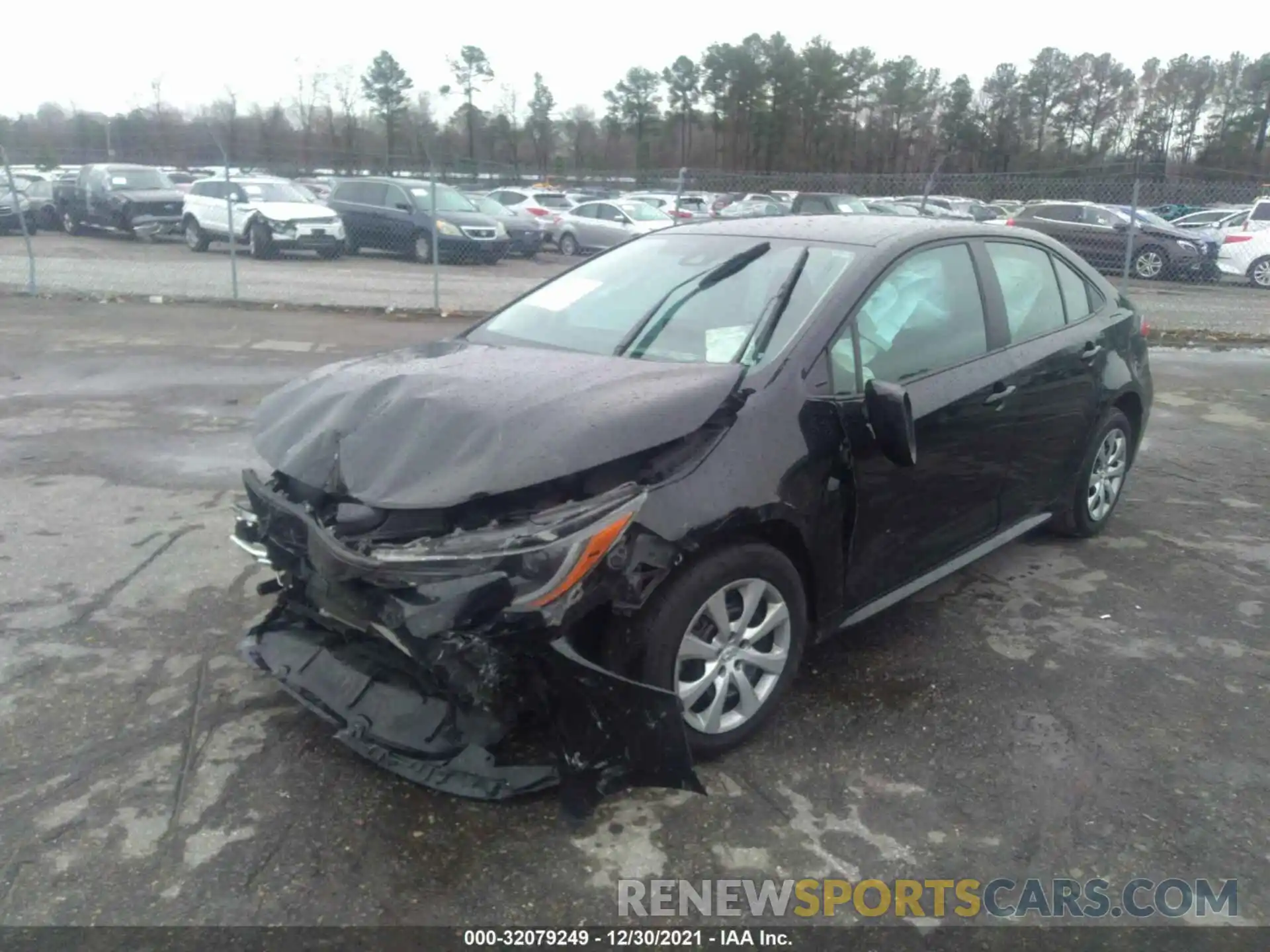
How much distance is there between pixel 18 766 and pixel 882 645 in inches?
123

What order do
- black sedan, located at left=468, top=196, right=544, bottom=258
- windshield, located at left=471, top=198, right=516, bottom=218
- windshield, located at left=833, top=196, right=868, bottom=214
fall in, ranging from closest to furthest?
windshield, located at left=471, top=198, right=516, bottom=218
windshield, located at left=833, top=196, right=868, bottom=214
black sedan, located at left=468, top=196, right=544, bottom=258

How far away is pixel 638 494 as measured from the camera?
9.87 ft

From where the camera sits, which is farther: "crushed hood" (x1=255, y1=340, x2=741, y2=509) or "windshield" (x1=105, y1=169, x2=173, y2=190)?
"windshield" (x1=105, y1=169, x2=173, y2=190)

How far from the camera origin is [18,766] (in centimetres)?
331

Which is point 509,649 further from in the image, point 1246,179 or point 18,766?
point 1246,179

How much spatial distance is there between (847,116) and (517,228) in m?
43.6

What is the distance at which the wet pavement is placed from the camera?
2.86 m

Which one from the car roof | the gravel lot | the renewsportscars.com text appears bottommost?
the renewsportscars.com text

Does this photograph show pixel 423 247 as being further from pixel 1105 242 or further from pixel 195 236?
pixel 1105 242

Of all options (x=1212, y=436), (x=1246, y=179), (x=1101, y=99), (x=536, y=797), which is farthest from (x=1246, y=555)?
(x=1101, y=99)

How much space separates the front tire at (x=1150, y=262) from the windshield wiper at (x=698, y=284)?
1911cm

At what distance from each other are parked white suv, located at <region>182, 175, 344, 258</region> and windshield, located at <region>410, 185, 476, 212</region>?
163cm

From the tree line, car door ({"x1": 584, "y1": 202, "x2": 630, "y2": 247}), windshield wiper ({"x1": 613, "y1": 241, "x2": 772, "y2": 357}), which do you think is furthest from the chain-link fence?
the tree line

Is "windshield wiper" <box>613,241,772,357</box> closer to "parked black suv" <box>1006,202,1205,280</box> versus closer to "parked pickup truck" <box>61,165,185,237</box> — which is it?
"parked black suv" <box>1006,202,1205,280</box>
